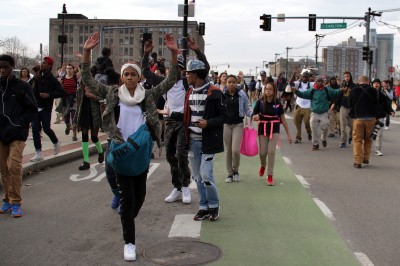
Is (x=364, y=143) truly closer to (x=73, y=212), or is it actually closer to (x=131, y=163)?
(x=73, y=212)

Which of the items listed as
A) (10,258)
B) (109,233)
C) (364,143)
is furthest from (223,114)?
(364,143)

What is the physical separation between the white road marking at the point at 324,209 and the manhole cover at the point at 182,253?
2.01 m

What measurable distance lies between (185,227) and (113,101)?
6.13ft

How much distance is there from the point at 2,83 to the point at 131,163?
279 cm

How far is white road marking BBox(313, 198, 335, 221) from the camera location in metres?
6.51

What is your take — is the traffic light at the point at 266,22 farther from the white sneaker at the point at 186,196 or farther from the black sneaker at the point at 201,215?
Answer: the black sneaker at the point at 201,215

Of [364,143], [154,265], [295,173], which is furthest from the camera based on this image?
[364,143]

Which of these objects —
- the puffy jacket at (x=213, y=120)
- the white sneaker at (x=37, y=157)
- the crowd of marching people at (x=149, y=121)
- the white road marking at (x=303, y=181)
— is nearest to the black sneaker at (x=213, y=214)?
the crowd of marching people at (x=149, y=121)

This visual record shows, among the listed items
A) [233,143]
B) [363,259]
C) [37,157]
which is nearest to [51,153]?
[37,157]

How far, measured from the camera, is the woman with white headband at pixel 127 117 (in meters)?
4.88

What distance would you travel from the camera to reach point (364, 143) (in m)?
11.0

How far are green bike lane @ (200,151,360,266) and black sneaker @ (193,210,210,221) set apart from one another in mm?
84

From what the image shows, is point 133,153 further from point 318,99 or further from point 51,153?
point 318,99

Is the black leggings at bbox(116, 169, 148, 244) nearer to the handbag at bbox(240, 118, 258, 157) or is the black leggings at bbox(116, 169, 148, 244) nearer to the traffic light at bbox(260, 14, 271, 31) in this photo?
the handbag at bbox(240, 118, 258, 157)
